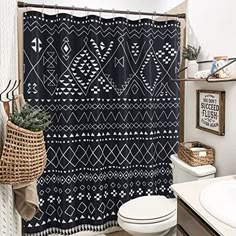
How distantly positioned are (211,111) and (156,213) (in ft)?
2.76

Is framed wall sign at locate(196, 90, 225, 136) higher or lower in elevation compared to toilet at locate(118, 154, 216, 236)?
higher

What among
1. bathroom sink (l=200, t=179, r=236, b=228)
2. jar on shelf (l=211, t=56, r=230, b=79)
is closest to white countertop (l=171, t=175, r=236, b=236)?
bathroom sink (l=200, t=179, r=236, b=228)

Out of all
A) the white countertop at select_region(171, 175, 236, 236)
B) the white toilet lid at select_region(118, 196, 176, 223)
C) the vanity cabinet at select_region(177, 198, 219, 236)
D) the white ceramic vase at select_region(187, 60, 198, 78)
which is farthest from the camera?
the white ceramic vase at select_region(187, 60, 198, 78)

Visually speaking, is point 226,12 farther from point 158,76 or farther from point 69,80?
point 69,80

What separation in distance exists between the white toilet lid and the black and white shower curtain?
45 cm

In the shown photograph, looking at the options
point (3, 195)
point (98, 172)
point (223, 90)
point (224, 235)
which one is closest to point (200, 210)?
point (224, 235)

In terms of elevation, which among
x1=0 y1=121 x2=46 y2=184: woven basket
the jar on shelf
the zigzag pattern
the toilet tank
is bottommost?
the toilet tank

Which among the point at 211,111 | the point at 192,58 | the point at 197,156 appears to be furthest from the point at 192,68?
the point at 197,156

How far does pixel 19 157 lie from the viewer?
0.99m

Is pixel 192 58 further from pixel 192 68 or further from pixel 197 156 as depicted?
pixel 197 156

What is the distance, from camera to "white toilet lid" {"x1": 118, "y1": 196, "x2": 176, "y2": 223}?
187 cm

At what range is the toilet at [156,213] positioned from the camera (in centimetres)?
185

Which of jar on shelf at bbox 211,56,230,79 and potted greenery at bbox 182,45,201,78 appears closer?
jar on shelf at bbox 211,56,230,79

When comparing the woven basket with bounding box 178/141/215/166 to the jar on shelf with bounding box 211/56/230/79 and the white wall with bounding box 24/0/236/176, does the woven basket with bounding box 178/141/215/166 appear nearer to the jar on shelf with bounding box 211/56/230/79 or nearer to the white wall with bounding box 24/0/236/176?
the white wall with bounding box 24/0/236/176
